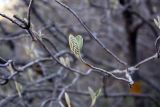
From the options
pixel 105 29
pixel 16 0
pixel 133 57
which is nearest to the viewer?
pixel 133 57

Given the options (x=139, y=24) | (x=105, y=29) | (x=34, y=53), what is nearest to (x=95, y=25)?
(x=105, y=29)

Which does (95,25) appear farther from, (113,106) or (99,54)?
(99,54)

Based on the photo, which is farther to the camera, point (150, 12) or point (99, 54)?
point (99, 54)

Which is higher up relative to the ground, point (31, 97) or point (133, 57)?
point (133, 57)

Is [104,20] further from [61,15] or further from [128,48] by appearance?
[61,15]

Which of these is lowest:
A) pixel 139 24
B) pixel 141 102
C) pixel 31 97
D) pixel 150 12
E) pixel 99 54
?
pixel 31 97

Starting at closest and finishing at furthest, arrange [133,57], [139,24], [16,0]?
Result: [139,24] → [133,57] → [16,0]
